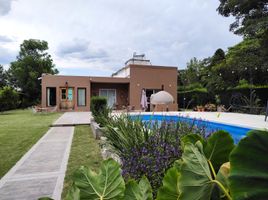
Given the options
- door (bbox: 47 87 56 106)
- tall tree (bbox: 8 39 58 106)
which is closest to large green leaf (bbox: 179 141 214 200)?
door (bbox: 47 87 56 106)

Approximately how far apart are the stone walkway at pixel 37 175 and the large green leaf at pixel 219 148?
3362 millimetres

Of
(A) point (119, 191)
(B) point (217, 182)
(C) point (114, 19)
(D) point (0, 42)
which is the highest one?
(D) point (0, 42)

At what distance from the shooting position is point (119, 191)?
3.40ft

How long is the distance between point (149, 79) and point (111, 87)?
4594 millimetres

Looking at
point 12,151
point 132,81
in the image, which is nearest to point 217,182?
point 12,151

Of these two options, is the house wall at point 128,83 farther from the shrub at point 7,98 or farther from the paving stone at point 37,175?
the paving stone at point 37,175

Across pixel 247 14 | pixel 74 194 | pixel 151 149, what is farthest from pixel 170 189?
pixel 247 14

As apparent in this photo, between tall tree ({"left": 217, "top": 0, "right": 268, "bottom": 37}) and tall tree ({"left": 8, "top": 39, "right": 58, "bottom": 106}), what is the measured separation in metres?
28.0

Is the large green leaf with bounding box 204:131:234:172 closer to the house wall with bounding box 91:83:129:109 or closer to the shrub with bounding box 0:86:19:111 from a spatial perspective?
the house wall with bounding box 91:83:129:109

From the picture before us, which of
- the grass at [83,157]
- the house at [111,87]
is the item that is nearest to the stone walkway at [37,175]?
the grass at [83,157]

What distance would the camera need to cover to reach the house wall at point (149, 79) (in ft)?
81.7

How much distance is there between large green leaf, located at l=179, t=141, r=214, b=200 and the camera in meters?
0.78

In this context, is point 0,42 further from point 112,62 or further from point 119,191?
point 119,191

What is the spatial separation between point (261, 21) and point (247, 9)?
240 centimetres
